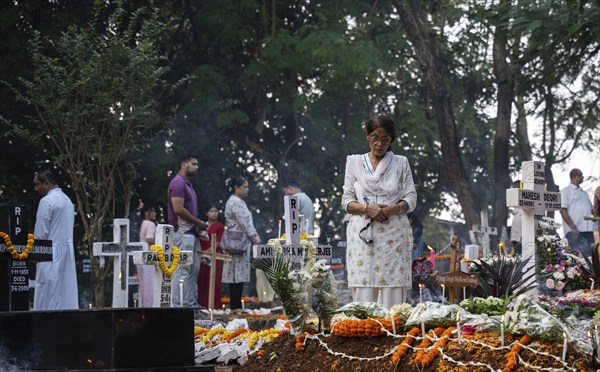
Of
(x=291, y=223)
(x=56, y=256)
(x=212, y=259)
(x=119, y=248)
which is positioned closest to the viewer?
(x=291, y=223)

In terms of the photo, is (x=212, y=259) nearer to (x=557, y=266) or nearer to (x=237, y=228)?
(x=237, y=228)

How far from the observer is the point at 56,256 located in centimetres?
1683

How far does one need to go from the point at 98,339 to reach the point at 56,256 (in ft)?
29.1

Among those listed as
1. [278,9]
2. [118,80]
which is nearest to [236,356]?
[118,80]

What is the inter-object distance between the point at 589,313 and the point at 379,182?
2260 mm

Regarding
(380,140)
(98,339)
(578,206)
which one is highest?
(578,206)

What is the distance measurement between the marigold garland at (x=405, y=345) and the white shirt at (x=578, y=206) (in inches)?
539

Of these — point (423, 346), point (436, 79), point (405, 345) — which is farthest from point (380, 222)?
point (436, 79)

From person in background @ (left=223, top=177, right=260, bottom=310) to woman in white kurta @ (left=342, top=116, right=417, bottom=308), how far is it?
8.53 meters

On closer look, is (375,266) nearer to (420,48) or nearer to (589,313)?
(589,313)

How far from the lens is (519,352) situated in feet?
26.0

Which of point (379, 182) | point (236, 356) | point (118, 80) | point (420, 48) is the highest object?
point (420, 48)

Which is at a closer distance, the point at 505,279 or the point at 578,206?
the point at 505,279

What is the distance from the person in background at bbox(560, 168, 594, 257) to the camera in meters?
21.9
